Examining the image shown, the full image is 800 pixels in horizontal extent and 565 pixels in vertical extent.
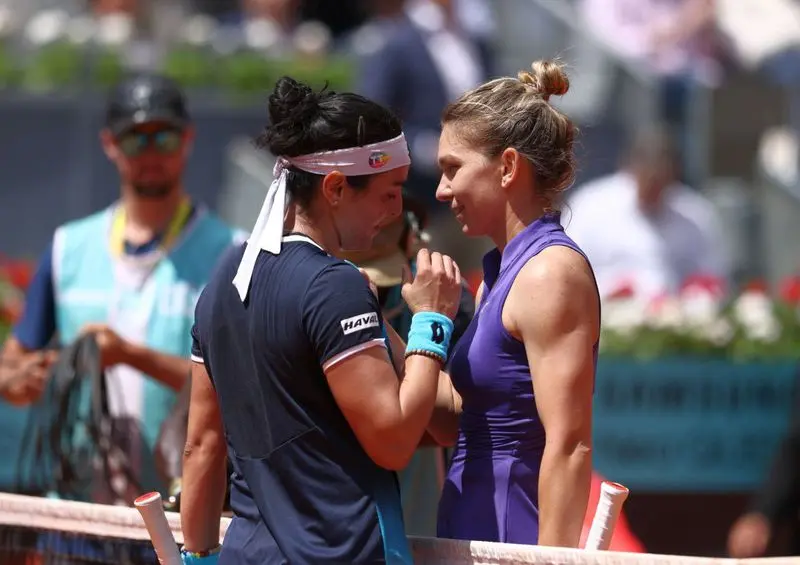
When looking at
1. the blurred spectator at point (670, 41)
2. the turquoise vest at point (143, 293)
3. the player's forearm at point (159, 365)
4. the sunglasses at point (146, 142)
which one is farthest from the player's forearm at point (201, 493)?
the blurred spectator at point (670, 41)

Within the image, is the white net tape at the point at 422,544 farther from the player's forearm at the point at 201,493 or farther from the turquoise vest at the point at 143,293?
the turquoise vest at the point at 143,293

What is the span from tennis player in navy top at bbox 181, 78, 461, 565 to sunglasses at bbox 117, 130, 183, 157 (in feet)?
7.57

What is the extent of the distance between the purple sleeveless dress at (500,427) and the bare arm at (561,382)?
3.1 inches

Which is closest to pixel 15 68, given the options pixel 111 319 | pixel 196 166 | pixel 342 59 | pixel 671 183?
pixel 196 166

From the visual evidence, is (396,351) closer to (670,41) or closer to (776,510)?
(776,510)

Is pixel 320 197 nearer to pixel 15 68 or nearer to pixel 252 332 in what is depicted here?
pixel 252 332

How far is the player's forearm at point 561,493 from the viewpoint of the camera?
331 cm

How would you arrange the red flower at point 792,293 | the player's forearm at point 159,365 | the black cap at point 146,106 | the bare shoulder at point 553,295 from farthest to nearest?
the red flower at point 792,293, the black cap at point 146,106, the player's forearm at point 159,365, the bare shoulder at point 553,295

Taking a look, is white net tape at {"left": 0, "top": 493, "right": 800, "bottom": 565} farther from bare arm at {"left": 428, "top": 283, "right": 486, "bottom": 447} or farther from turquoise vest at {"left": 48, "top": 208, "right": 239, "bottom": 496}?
turquoise vest at {"left": 48, "top": 208, "right": 239, "bottom": 496}

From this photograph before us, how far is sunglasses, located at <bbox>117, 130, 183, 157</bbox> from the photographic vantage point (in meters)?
5.64

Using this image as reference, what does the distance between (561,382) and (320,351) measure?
1.73 feet

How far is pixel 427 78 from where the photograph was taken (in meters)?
8.97

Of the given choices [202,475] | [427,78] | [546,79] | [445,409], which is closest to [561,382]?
[445,409]

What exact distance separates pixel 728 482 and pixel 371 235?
180 inches
